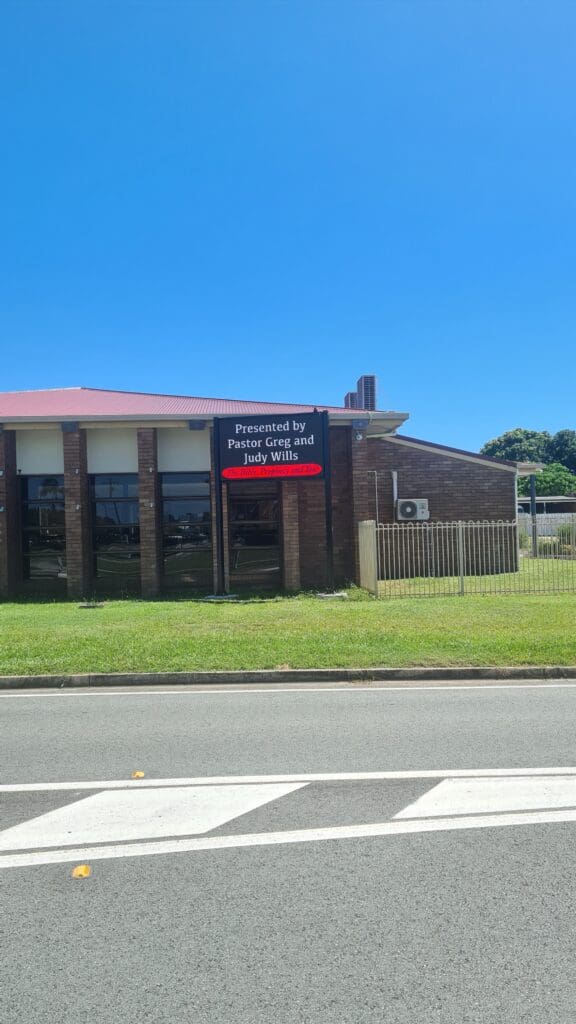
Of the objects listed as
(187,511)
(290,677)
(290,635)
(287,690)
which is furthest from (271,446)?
(287,690)

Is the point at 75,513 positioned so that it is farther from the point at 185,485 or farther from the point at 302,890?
the point at 302,890

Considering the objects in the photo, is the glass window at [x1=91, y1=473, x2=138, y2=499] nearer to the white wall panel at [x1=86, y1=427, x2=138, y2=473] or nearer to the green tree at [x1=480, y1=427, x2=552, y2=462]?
the white wall panel at [x1=86, y1=427, x2=138, y2=473]

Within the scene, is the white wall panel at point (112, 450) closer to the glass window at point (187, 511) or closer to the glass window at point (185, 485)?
the glass window at point (185, 485)

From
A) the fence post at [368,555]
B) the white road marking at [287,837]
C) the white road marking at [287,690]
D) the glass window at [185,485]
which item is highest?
the glass window at [185,485]

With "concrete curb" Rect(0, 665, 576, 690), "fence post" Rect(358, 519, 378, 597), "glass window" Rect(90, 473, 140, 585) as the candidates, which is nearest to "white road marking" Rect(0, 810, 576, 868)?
"concrete curb" Rect(0, 665, 576, 690)

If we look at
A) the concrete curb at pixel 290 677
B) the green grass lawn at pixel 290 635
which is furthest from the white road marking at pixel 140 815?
the green grass lawn at pixel 290 635

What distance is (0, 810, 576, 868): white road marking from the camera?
11.6ft

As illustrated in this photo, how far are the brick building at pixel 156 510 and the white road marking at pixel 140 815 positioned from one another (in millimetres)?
12081

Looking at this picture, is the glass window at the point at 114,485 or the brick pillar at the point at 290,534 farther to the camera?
the glass window at the point at 114,485

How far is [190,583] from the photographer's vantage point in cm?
1700

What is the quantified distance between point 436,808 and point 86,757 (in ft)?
9.17

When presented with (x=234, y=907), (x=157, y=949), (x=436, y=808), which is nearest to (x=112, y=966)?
(x=157, y=949)

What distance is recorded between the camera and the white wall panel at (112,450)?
55.4 ft

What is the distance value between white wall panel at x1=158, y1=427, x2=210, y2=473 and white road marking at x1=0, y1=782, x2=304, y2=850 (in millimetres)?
13018
